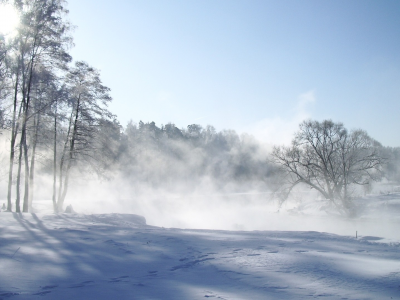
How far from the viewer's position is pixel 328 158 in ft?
83.9

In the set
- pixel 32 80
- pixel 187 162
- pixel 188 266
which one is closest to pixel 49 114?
pixel 32 80

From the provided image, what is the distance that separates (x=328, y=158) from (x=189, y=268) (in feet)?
75.9

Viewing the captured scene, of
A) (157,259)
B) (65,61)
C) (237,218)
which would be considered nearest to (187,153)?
(237,218)

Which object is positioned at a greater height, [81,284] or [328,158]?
[328,158]

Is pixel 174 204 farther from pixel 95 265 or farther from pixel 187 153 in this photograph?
pixel 95 265

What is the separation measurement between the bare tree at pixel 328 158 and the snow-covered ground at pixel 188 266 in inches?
736

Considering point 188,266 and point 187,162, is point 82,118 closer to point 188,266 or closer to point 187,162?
point 188,266

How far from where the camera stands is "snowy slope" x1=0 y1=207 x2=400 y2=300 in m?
3.90

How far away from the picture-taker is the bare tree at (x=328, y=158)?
83.8 feet

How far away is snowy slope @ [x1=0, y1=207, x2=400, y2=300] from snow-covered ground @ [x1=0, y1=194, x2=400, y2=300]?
0.04 feet

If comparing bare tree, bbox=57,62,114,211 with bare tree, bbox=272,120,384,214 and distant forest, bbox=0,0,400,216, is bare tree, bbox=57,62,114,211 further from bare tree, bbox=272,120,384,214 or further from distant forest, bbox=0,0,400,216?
bare tree, bbox=272,120,384,214

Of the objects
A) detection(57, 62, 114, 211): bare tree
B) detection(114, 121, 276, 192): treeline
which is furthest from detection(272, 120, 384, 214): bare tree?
detection(114, 121, 276, 192): treeline

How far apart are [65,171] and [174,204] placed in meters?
16.5

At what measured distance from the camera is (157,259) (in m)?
5.59
